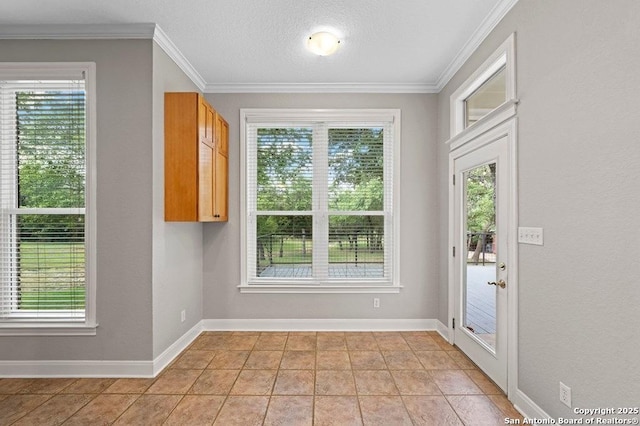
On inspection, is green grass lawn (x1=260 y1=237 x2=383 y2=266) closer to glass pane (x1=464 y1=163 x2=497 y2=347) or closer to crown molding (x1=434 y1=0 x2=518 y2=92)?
glass pane (x1=464 y1=163 x2=497 y2=347)

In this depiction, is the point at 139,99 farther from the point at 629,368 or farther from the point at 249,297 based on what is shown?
the point at 629,368

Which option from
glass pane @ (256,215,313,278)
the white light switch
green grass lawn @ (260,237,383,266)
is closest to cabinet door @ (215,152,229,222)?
glass pane @ (256,215,313,278)

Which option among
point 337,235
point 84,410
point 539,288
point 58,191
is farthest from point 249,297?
point 539,288

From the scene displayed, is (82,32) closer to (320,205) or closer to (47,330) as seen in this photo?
(47,330)

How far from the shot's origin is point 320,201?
12.7 ft

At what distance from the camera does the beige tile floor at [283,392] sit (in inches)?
Result: 83.7

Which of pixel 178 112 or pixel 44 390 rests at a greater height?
pixel 178 112

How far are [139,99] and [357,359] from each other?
120 inches

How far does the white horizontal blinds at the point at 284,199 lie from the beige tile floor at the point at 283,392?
988mm

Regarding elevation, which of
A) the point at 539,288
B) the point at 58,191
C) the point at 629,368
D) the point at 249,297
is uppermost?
the point at 58,191

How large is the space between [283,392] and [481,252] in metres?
2.03

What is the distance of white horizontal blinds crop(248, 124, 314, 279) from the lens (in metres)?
3.87

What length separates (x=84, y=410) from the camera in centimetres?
222

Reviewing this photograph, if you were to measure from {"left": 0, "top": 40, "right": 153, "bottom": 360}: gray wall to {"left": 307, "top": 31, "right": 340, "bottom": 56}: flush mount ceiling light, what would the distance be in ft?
4.55
